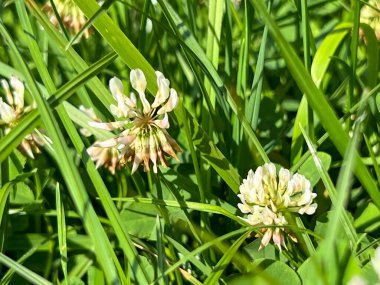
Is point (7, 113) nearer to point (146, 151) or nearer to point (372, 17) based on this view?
point (146, 151)

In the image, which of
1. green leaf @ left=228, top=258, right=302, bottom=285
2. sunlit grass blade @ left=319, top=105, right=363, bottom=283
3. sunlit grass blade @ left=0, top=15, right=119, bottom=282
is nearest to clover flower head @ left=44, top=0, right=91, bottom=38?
sunlit grass blade @ left=0, top=15, right=119, bottom=282

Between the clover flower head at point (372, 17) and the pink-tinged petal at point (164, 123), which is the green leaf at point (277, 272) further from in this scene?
the clover flower head at point (372, 17)

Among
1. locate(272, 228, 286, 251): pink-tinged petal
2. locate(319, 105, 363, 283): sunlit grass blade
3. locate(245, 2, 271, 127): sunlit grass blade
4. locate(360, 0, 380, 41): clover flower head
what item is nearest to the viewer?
locate(319, 105, 363, 283): sunlit grass blade

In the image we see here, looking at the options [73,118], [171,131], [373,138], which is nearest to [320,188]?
[373,138]

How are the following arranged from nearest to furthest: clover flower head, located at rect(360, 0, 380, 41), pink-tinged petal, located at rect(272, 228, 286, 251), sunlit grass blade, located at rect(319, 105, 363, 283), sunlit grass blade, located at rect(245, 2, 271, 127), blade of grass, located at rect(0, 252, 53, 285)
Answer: sunlit grass blade, located at rect(319, 105, 363, 283) → blade of grass, located at rect(0, 252, 53, 285) → pink-tinged petal, located at rect(272, 228, 286, 251) → sunlit grass blade, located at rect(245, 2, 271, 127) → clover flower head, located at rect(360, 0, 380, 41)

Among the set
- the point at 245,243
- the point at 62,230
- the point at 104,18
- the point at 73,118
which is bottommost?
the point at 245,243

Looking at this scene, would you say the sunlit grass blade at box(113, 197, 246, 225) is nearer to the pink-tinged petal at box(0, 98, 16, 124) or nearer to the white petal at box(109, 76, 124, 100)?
the white petal at box(109, 76, 124, 100)

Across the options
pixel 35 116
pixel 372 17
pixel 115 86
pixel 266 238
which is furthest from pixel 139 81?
pixel 372 17

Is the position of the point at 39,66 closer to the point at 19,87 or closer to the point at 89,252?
the point at 19,87
